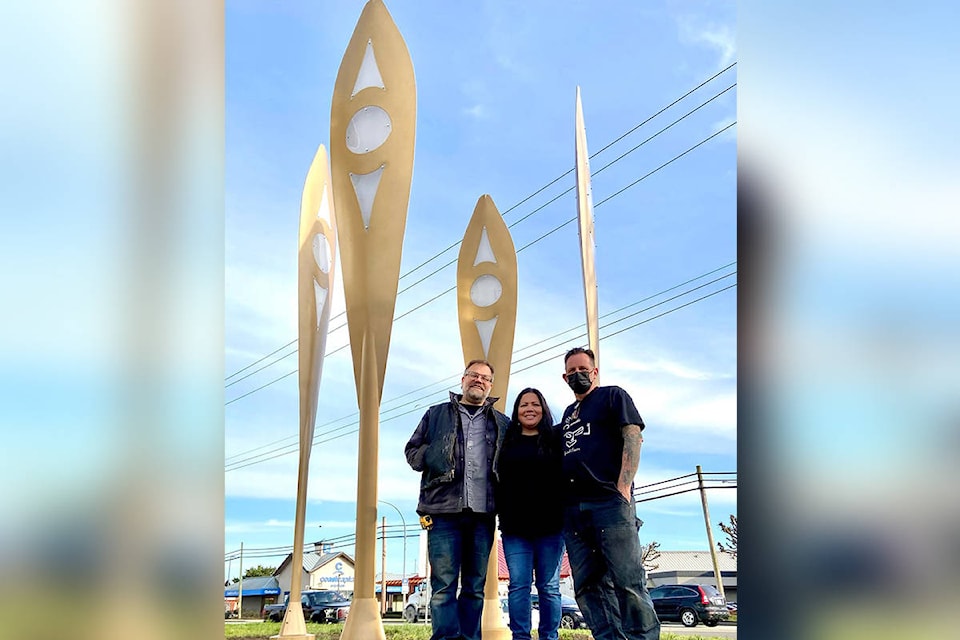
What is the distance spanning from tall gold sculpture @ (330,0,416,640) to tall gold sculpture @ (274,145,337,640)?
158 centimetres

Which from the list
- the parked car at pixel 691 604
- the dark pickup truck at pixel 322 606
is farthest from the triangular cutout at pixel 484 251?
the dark pickup truck at pixel 322 606

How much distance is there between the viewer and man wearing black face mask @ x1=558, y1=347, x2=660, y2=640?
13.2 feet

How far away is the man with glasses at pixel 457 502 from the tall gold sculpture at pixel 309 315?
312 centimetres

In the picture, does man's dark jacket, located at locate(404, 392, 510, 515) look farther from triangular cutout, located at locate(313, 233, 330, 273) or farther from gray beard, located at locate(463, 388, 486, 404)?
triangular cutout, located at locate(313, 233, 330, 273)

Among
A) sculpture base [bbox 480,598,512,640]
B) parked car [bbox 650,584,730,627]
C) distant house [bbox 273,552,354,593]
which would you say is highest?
sculpture base [bbox 480,598,512,640]

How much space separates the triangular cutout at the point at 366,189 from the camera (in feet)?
20.0

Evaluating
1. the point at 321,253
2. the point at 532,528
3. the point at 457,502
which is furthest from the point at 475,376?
the point at 321,253

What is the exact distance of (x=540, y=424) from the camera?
4648 millimetres

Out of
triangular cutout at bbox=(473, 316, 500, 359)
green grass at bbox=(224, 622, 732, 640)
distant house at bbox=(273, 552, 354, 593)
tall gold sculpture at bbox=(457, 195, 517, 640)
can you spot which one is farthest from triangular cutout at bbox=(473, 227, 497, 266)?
distant house at bbox=(273, 552, 354, 593)

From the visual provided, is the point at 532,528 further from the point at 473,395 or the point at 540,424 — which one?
the point at 473,395

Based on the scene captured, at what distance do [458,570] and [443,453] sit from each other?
62 centimetres
